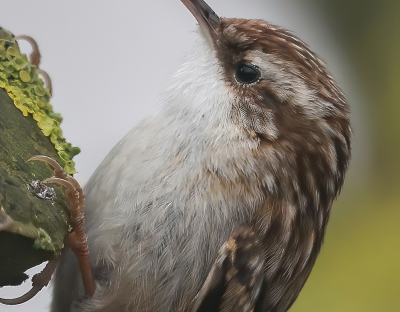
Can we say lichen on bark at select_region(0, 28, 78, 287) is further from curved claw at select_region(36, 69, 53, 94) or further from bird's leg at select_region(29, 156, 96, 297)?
curved claw at select_region(36, 69, 53, 94)

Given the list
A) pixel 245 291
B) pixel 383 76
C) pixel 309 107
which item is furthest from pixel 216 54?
pixel 383 76

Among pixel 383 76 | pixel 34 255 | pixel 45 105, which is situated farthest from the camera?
pixel 383 76

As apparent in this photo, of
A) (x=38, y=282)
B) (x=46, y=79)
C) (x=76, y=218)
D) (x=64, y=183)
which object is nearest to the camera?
(x=64, y=183)

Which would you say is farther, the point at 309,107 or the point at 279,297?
the point at 279,297

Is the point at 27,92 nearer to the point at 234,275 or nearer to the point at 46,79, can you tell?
the point at 46,79

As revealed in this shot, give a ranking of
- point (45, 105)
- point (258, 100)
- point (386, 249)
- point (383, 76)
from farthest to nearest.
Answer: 1. point (383, 76)
2. point (386, 249)
3. point (258, 100)
4. point (45, 105)

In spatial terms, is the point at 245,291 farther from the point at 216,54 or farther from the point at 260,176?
the point at 216,54

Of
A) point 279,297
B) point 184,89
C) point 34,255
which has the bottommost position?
point 279,297

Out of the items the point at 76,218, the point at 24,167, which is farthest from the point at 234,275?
the point at 24,167
